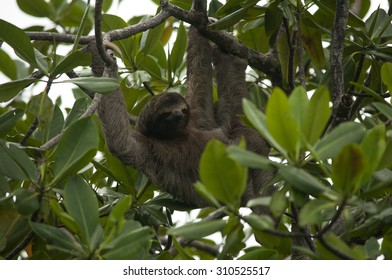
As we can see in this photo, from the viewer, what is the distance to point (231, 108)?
20.3 ft

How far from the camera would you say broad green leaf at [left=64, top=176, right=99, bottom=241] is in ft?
9.45

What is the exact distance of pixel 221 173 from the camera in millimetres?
2498

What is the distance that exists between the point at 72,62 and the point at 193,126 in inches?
112

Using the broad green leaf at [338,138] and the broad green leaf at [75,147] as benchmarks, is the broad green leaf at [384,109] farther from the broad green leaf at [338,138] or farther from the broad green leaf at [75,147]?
the broad green leaf at [75,147]

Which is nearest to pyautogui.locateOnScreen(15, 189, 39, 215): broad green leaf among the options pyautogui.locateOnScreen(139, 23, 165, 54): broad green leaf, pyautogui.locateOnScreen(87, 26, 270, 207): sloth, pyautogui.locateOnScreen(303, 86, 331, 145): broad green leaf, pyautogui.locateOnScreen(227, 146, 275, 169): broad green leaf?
pyautogui.locateOnScreen(227, 146, 275, 169): broad green leaf

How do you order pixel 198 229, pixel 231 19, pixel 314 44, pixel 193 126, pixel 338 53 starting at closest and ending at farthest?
1. pixel 198 229
2. pixel 338 53
3. pixel 231 19
4. pixel 314 44
5. pixel 193 126

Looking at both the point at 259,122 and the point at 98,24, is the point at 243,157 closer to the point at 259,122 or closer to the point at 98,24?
the point at 259,122

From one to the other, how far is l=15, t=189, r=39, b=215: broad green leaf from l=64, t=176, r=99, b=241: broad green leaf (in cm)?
19

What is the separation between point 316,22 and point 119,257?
2.97 metres

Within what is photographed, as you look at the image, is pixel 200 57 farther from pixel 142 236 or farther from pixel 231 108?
pixel 142 236

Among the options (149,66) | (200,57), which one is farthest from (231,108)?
(149,66)

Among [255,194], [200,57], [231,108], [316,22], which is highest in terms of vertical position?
[316,22]

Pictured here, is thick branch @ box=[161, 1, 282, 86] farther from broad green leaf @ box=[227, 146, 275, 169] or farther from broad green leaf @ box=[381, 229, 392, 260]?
broad green leaf @ box=[227, 146, 275, 169]

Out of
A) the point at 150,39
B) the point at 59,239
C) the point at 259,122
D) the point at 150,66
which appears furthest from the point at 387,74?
the point at 150,66
